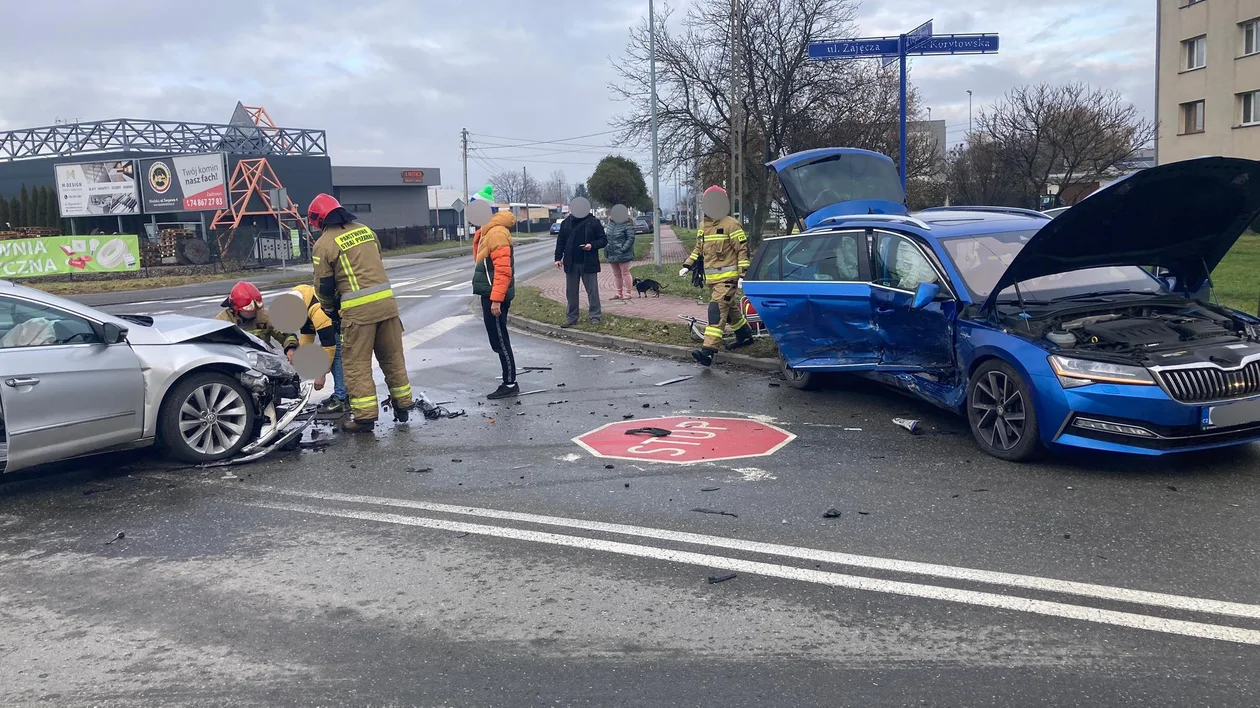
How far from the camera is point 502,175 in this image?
133125mm

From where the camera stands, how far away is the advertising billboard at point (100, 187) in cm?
3856

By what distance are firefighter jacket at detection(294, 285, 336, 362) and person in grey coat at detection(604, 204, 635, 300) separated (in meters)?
9.64

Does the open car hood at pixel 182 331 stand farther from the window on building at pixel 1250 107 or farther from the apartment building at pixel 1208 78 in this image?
the window on building at pixel 1250 107

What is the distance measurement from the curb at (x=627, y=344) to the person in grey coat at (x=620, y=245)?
2.86 metres

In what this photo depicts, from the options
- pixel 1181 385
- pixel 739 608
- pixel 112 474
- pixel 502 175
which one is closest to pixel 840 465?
pixel 1181 385

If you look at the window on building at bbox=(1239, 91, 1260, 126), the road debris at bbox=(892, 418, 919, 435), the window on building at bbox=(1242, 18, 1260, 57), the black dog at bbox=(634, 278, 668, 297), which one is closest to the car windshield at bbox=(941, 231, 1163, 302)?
the road debris at bbox=(892, 418, 919, 435)

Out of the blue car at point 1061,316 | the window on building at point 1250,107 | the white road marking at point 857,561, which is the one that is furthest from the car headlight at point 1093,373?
the window on building at point 1250,107

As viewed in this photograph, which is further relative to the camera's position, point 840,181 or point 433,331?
point 433,331

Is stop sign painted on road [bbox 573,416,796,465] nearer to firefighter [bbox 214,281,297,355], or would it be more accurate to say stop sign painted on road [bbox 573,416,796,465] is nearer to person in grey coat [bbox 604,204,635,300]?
firefighter [bbox 214,281,297,355]

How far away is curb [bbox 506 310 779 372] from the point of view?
10452mm

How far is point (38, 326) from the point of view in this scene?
6125 mm

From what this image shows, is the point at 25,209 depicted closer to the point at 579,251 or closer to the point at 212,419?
the point at 579,251

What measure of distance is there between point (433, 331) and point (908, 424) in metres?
9.25

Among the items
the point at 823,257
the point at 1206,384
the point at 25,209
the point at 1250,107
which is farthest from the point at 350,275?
the point at 25,209
